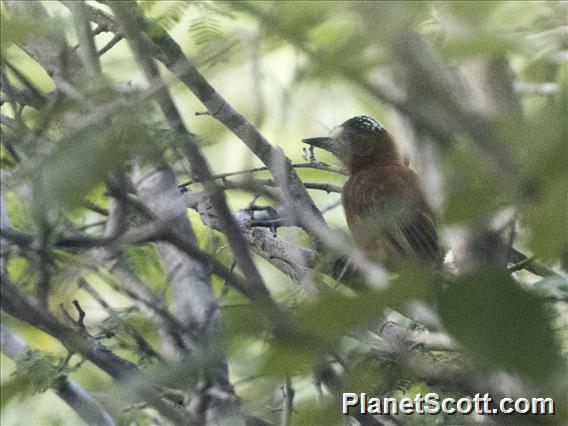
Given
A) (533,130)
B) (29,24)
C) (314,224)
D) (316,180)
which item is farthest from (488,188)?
(316,180)

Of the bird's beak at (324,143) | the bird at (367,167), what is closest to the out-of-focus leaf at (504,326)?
the bird at (367,167)

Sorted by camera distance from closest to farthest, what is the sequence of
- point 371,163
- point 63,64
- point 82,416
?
1. point 63,64
2. point 82,416
3. point 371,163

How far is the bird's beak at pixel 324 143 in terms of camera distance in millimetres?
3780

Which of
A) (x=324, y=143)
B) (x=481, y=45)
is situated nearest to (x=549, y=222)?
(x=481, y=45)

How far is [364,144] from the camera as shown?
466 centimetres

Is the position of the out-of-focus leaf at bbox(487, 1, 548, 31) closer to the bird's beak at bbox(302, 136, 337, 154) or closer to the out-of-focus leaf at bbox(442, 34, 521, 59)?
the out-of-focus leaf at bbox(442, 34, 521, 59)

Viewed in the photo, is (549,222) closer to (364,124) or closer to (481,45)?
(481,45)

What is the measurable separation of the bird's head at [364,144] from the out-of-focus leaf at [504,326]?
12.0ft

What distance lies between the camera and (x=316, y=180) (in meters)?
3.39

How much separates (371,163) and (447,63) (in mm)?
3777

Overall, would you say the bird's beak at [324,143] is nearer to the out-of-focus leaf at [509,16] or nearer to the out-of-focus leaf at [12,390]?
the out-of-focus leaf at [509,16]

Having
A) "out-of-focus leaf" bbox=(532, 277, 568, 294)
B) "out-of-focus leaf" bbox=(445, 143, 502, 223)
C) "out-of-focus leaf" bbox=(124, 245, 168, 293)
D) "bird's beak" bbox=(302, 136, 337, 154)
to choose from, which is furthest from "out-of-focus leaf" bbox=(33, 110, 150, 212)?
"bird's beak" bbox=(302, 136, 337, 154)

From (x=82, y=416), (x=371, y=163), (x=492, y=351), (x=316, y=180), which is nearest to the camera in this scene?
(x=492, y=351)

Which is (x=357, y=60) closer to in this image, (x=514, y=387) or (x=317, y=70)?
(x=317, y=70)
